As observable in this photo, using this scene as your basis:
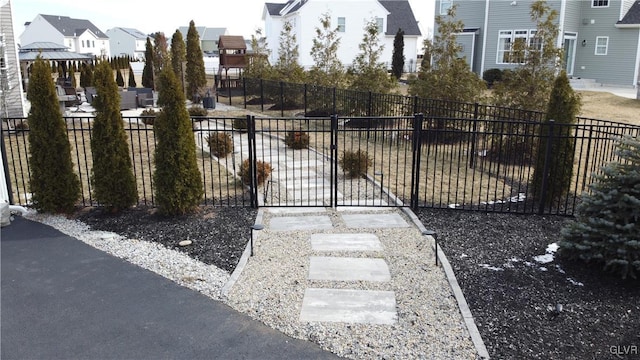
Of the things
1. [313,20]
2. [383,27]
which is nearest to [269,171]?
[313,20]

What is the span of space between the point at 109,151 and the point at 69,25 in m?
79.4

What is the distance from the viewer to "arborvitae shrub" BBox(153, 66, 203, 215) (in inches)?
277

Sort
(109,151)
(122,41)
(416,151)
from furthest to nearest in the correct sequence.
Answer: (122,41) → (416,151) → (109,151)

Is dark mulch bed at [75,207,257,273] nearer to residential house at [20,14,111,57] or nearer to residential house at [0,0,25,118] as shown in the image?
residential house at [0,0,25,118]

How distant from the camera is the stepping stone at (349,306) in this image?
4.70m

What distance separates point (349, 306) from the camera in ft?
16.2

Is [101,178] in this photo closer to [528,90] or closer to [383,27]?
[528,90]

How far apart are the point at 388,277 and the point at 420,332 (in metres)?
1.14

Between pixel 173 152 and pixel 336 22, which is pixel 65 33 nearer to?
pixel 336 22

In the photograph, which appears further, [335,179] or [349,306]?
[335,179]

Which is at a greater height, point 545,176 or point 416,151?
point 416,151

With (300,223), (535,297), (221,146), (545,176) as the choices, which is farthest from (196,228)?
(545,176)

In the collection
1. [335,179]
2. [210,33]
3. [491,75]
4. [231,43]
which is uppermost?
[210,33]

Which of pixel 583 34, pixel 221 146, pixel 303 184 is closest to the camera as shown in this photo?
pixel 303 184
